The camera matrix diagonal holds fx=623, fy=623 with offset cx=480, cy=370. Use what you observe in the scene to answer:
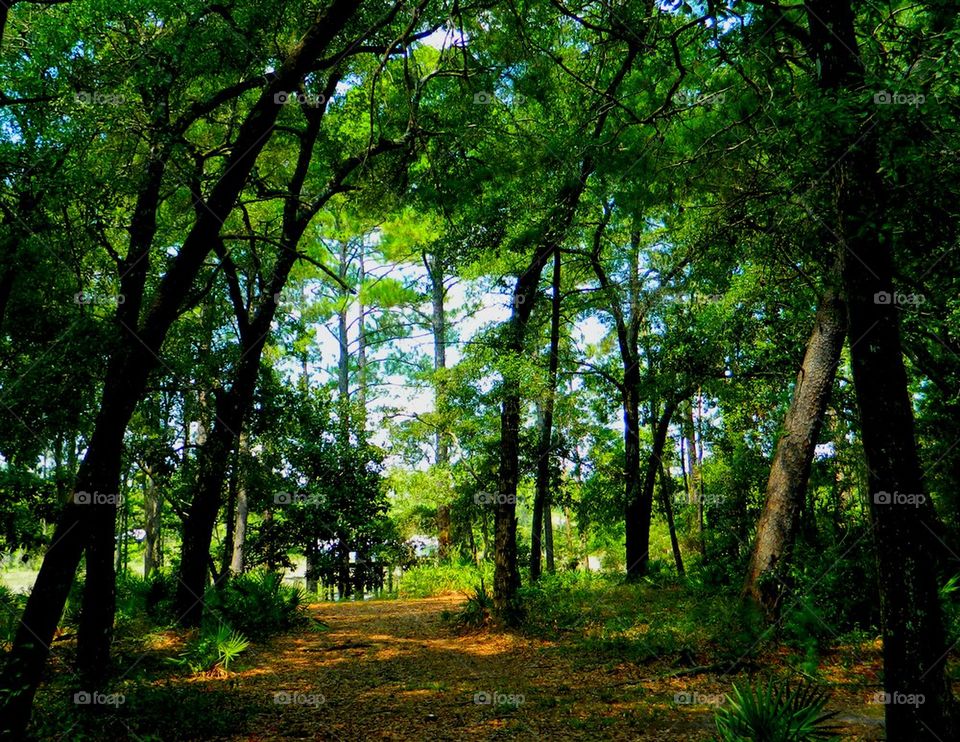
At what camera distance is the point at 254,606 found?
33.8 feet

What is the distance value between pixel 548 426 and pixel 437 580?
6803 millimetres

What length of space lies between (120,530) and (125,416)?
15.0m

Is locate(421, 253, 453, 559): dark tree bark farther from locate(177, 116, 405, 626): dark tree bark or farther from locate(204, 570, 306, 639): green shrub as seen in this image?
locate(204, 570, 306, 639): green shrub

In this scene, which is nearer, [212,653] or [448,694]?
[448,694]

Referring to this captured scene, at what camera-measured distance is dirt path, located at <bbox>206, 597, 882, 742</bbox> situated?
5.47m

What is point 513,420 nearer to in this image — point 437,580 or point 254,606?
point 254,606

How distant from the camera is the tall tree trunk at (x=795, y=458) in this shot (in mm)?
8305

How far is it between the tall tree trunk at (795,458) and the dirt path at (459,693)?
2.27 metres

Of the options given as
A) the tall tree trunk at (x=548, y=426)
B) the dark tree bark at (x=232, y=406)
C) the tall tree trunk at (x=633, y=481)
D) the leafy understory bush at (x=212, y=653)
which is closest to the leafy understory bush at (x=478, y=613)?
the tall tree trunk at (x=548, y=426)

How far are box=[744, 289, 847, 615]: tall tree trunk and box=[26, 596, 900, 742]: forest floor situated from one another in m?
1.21

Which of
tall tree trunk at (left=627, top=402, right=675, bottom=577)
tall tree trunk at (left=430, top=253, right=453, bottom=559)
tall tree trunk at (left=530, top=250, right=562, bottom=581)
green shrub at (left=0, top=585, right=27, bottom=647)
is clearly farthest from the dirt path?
tall tree trunk at (left=627, top=402, right=675, bottom=577)

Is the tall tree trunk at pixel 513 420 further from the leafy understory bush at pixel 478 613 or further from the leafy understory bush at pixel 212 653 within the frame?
the leafy understory bush at pixel 212 653

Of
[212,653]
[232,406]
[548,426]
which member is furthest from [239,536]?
[212,653]

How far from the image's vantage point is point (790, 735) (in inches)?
167
